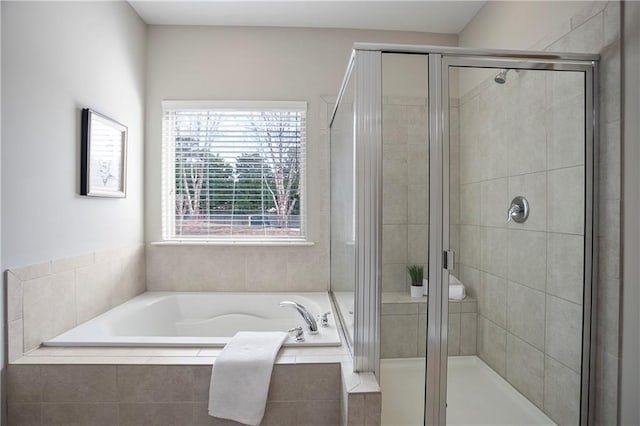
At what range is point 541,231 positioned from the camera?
4.47ft

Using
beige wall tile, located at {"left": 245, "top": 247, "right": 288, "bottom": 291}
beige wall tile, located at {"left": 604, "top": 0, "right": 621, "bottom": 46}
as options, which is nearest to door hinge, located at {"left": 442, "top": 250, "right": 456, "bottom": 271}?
beige wall tile, located at {"left": 604, "top": 0, "right": 621, "bottom": 46}

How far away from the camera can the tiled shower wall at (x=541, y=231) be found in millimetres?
1311

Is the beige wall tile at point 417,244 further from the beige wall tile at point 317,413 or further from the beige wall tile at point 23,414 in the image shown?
the beige wall tile at point 23,414

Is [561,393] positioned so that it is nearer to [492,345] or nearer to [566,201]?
[492,345]

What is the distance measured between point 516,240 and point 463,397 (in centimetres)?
65

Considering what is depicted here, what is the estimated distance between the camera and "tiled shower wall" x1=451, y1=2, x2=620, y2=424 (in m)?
1.31

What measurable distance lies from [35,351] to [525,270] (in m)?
2.17

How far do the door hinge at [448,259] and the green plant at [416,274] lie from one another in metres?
0.09

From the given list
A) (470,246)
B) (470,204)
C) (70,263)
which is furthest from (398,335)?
(70,263)

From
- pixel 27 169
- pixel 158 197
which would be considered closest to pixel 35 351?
pixel 27 169

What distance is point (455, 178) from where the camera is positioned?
130 cm

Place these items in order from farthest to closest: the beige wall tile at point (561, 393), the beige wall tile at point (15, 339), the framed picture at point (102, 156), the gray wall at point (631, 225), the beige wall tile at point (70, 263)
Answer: the framed picture at point (102, 156) < the beige wall tile at point (70, 263) < the beige wall tile at point (15, 339) < the beige wall tile at point (561, 393) < the gray wall at point (631, 225)

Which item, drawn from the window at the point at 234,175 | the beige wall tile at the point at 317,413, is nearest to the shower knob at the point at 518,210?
the beige wall tile at the point at 317,413

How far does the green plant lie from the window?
1395mm
